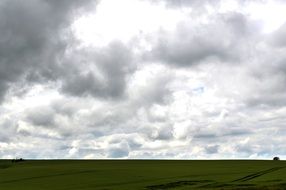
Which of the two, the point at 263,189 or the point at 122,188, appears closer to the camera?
the point at 263,189

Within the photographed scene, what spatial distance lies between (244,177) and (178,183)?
21486 mm

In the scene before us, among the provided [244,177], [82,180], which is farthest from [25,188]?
[244,177]

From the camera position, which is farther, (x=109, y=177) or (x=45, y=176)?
(x=45, y=176)

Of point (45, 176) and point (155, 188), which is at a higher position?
point (45, 176)

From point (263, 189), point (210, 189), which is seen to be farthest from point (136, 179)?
point (263, 189)

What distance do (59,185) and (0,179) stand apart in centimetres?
3508

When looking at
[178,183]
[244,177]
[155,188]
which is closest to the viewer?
[155,188]

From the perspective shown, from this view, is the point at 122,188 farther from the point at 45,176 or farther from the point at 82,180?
the point at 45,176

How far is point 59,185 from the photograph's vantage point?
10706 centimetres

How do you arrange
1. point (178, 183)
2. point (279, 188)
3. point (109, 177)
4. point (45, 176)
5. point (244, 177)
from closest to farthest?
point (279, 188), point (178, 183), point (244, 177), point (109, 177), point (45, 176)

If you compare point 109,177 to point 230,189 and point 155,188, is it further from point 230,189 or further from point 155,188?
point 230,189

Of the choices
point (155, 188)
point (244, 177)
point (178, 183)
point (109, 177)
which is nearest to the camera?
point (155, 188)

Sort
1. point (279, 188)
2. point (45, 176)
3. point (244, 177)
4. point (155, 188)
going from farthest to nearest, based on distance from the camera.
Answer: point (45, 176) → point (244, 177) → point (155, 188) → point (279, 188)

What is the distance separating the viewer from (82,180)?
119m
